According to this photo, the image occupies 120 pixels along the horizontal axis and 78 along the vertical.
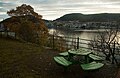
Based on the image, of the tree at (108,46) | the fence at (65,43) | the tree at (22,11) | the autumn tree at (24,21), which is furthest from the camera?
the tree at (22,11)

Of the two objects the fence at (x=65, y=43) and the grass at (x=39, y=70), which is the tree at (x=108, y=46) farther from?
the grass at (x=39, y=70)

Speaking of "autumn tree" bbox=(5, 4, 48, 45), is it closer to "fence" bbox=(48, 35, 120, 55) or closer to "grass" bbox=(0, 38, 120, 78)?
"fence" bbox=(48, 35, 120, 55)

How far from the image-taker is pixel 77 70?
31.3 ft

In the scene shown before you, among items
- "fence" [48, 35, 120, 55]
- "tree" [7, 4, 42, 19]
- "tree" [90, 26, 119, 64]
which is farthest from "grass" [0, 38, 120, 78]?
"tree" [7, 4, 42, 19]

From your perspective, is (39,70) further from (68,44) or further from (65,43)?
(65,43)

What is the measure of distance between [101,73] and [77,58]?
1352mm

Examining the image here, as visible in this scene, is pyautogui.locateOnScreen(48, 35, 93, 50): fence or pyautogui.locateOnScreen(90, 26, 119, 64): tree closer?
pyautogui.locateOnScreen(90, 26, 119, 64): tree

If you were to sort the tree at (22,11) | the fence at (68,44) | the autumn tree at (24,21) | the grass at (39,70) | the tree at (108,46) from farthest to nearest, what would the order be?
the tree at (22,11), the autumn tree at (24,21), the fence at (68,44), the tree at (108,46), the grass at (39,70)

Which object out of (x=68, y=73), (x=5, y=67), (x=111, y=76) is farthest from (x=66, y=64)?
(x=5, y=67)

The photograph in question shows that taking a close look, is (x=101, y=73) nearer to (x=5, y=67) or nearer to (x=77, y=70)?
(x=77, y=70)

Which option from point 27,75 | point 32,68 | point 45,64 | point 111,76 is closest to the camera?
point 27,75

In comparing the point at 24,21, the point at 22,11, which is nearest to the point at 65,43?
the point at 24,21

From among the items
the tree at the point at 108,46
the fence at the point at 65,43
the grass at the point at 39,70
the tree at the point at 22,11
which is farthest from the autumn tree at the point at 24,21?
the grass at the point at 39,70

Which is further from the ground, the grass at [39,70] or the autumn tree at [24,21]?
the autumn tree at [24,21]
